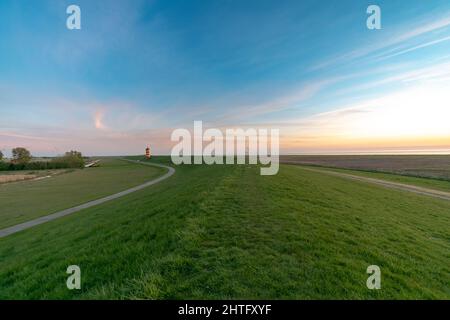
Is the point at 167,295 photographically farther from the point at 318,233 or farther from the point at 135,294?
the point at 318,233

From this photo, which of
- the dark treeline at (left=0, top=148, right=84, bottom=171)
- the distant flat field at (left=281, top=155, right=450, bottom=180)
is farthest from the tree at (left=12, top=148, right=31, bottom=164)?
the distant flat field at (left=281, top=155, right=450, bottom=180)

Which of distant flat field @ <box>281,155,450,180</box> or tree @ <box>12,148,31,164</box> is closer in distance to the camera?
distant flat field @ <box>281,155,450,180</box>

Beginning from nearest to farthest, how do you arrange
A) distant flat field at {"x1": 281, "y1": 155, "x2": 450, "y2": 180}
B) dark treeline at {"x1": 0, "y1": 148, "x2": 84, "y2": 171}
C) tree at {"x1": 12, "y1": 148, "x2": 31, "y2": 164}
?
distant flat field at {"x1": 281, "y1": 155, "x2": 450, "y2": 180}, dark treeline at {"x1": 0, "y1": 148, "x2": 84, "y2": 171}, tree at {"x1": 12, "y1": 148, "x2": 31, "y2": 164}

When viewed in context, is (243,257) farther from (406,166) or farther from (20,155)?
(20,155)

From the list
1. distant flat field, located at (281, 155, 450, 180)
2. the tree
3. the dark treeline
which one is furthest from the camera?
the tree

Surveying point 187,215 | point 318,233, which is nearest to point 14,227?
point 187,215

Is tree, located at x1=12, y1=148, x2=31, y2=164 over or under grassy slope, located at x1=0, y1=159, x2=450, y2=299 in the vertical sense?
over

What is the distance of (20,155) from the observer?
11188cm

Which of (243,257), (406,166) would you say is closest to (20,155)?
(243,257)

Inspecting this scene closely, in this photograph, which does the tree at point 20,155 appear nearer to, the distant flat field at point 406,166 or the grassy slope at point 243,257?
the grassy slope at point 243,257

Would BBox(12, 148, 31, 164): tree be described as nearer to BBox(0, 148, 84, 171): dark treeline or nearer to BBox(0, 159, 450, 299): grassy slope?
BBox(0, 148, 84, 171): dark treeline

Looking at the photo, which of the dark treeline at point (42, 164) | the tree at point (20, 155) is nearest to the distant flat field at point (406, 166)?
the dark treeline at point (42, 164)

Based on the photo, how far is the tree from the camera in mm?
110188
